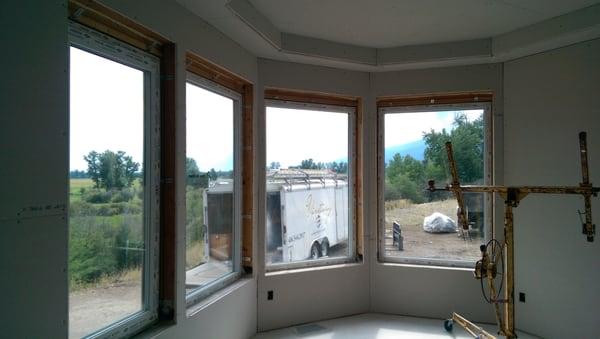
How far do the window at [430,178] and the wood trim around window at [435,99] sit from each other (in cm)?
4

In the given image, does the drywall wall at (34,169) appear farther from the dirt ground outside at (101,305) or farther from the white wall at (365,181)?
the dirt ground outside at (101,305)

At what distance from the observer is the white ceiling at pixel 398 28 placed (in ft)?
9.41

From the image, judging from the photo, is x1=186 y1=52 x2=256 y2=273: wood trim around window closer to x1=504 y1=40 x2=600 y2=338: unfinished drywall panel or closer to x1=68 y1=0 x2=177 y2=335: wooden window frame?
x1=68 y1=0 x2=177 y2=335: wooden window frame

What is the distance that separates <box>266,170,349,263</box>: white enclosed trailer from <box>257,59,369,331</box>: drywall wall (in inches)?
7.5

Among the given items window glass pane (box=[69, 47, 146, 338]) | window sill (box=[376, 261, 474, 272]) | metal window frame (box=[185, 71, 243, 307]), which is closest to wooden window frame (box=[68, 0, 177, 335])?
window glass pane (box=[69, 47, 146, 338])

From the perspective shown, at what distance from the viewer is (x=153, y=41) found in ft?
7.77

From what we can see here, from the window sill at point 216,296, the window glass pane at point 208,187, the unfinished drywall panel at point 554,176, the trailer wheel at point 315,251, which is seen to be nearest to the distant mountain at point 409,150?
the unfinished drywall panel at point 554,176

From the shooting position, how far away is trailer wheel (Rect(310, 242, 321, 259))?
4.02m

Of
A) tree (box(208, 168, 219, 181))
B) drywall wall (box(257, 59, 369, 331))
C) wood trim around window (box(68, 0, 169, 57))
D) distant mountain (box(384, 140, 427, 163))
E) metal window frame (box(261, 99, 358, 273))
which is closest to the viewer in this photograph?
wood trim around window (box(68, 0, 169, 57))

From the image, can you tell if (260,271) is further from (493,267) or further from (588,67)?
(588,67)

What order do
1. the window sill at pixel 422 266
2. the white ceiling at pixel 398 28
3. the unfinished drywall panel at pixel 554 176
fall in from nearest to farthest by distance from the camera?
the white ceiling at pixel 398 28 → the unfinished drywall panel at pixel 554 176 → the window sill at pixel 422 266

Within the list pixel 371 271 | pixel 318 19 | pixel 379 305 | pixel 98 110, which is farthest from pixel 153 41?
pixel 379 305

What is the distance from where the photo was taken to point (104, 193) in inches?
80.7

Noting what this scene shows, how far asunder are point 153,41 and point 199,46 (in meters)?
0.41
